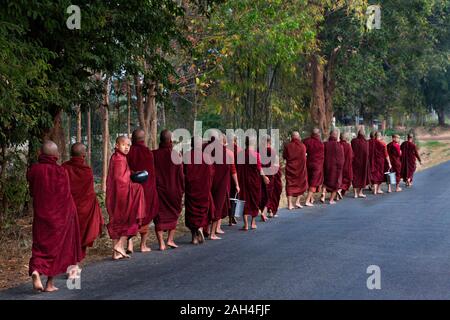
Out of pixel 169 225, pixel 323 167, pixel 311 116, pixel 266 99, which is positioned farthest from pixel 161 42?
pixel 311 116

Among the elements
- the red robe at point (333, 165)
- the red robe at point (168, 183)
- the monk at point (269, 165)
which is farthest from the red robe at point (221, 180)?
the red robe at point (333, 165)

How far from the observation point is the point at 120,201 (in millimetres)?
11797

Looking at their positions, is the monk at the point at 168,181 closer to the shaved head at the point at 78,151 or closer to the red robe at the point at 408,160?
the shaved head at the point at 78,151

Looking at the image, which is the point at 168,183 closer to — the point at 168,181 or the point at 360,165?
the point at 168,181

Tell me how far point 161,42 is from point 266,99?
14578mm

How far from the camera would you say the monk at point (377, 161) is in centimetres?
2328

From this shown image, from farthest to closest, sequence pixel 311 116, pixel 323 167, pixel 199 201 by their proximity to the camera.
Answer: pixel 311 116 < pixel 323 167 < pixel 199 201

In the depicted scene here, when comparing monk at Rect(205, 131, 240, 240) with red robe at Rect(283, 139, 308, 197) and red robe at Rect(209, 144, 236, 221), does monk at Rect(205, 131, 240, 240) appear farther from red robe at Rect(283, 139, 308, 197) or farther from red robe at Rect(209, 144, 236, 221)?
red robe at Rect(283, 139, 308, 197)

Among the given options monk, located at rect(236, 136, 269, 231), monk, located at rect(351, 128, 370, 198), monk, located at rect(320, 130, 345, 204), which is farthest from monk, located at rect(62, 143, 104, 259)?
monk, located at rect(351, 128, 370, 198)

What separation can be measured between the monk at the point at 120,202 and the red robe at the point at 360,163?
1168cm

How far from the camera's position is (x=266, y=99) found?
2847 cm

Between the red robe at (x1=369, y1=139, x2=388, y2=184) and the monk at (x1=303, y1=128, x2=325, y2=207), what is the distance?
103 inches

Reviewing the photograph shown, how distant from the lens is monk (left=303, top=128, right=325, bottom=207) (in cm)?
2080

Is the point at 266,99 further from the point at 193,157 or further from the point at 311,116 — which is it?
the point at 193,157
